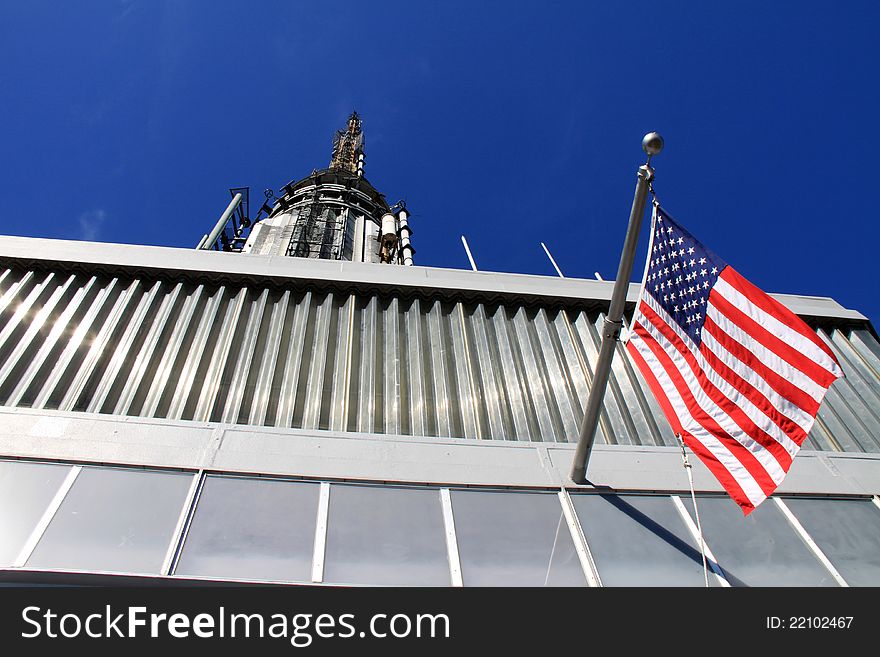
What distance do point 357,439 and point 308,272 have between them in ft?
13.8

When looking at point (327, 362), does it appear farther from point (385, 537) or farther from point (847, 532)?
point (847, 532)

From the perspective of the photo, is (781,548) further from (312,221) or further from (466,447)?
(312,221)

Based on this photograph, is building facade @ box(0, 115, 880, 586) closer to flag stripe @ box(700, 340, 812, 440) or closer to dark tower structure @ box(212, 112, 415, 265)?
flag stripe @ box(700, 340, 812, 440)

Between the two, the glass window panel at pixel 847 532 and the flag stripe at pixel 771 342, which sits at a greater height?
the flag stripe at pixel 771 342

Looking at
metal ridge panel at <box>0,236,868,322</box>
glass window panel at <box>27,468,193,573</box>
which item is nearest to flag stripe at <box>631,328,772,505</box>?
metal ridge panel at <box>0,236,868,322</box>

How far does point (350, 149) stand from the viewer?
50.8 m

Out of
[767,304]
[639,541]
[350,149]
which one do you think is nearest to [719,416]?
[767,304]

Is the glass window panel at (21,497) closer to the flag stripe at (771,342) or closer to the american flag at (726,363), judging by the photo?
the american flag at (726,363)

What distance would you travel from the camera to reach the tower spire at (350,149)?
1909 inches

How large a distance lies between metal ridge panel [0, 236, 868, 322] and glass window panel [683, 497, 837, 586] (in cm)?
469

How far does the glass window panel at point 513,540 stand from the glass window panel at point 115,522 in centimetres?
314

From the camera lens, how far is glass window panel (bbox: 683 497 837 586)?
6809mm

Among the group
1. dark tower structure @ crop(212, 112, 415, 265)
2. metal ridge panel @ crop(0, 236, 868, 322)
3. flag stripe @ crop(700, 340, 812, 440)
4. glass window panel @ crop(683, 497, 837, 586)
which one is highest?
dark tower structure @ crop(212, 112, 415, 265)

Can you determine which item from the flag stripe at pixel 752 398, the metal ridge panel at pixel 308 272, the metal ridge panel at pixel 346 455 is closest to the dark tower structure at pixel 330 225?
the metal ridge panel at pixel 308 272
